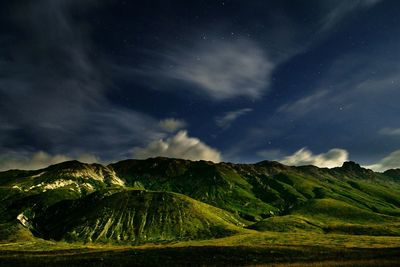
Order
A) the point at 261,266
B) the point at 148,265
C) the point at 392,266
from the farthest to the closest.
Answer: the point at 148,265, the point at 261,266, the point at 392,266

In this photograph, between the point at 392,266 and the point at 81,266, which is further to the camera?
the point at 81,266

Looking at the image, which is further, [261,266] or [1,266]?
[1,266]

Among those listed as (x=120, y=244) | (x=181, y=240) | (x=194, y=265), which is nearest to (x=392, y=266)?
(x=194, y=265)

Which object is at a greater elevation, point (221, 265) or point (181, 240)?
point (181, 240)

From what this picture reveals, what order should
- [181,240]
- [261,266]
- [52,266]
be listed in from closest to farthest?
[261,266]
[52,266]
[181,240]

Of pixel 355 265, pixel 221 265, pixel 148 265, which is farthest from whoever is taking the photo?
pixel 148 265

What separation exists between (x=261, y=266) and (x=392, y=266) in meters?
17.9

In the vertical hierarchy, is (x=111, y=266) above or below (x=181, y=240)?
below

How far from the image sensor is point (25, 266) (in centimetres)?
7456

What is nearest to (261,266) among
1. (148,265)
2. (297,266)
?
(297,266)

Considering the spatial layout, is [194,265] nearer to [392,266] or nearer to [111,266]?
[111,266]

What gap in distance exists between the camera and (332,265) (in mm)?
52469

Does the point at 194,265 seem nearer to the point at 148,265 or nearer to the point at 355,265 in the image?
the point at 148,265

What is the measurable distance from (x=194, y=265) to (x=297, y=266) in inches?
760
